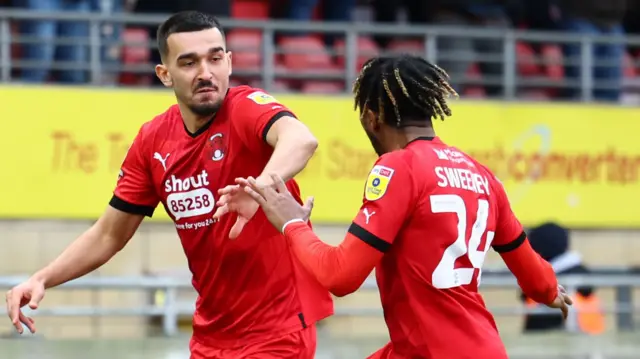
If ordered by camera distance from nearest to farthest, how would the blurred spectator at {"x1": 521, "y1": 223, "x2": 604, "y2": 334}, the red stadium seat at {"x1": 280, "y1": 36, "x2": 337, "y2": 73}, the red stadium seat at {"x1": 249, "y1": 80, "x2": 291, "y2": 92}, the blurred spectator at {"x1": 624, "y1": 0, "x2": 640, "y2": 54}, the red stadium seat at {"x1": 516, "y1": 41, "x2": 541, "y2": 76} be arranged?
the blurred spectator at {"x1": 521, "y1": 223, "x2": 604, "y2": 334}, the red stadium seat at {"x1": 249, "y1": 80, "x2": 291, "y2": 92}, the red stadium seat at {"x1": 280, "y1": 36, "x2": 337, "y2": 73}, the red stadium seat at {"x1": 516, "y1": 41, "x2": 541, "y2": 76}, the blurred spectator at {"x1": 624, "y1": 0, "x2": 640, "y2": 54}

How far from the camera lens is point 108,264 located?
40.0 feet

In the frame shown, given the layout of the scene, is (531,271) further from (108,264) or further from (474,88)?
(474,88)

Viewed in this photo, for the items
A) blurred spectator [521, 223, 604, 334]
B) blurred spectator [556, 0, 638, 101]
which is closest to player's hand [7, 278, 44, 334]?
blurred spectator [521, 223, 604, 334]

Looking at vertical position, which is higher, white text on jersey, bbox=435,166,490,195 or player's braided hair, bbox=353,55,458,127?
player's braided hair, bbox=353,55,458,127

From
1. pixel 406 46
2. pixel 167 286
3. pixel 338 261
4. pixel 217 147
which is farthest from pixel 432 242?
pixel 406 46

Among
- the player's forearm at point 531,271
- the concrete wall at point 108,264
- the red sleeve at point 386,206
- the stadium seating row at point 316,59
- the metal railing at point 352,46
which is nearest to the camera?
the red sleeve at point 386,206

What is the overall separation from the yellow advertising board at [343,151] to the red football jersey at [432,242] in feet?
25.4

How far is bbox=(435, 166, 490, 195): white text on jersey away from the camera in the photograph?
4445mm

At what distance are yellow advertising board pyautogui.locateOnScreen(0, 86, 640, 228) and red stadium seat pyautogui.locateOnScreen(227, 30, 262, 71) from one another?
55cm

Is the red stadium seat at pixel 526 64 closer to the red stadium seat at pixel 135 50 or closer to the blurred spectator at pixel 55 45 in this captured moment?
the red stadium seat at pixel 135 50

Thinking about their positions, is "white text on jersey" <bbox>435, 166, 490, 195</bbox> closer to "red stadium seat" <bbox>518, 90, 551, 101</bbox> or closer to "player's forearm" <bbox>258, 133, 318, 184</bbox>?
"player's forearm" <bbox>258, 133, 318, 184</bbox>

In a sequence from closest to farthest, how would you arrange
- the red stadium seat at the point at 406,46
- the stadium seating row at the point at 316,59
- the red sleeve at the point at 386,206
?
the red sleeve at the point at 386,206, the stadium seating row at the point at 316,59, the red stadium seat at the point at 406,46

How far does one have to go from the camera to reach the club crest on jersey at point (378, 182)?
4375mm

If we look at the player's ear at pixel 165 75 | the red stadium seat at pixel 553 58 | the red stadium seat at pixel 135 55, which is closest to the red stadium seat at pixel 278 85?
the red stadium seat at pixel 135 55
